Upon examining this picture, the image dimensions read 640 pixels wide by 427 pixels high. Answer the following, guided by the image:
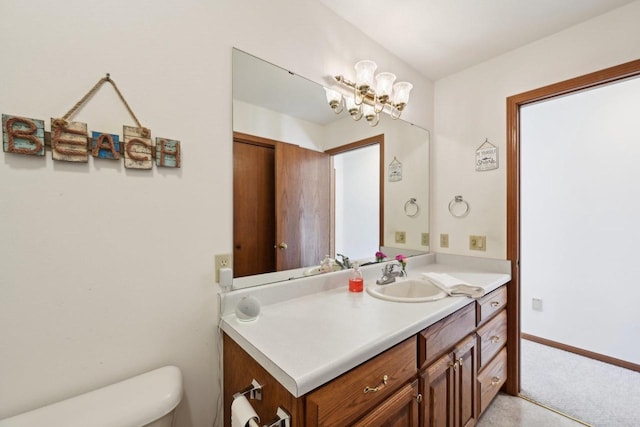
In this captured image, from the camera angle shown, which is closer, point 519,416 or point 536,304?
point 519,416

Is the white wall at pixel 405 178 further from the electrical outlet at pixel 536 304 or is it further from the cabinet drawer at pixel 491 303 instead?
the electrical outlet at pixel 536 304

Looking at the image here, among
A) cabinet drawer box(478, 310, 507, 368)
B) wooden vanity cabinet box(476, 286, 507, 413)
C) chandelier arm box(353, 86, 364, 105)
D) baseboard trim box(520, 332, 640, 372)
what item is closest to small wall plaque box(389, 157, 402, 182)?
chandelier arm box(353, 86, 364, 105)

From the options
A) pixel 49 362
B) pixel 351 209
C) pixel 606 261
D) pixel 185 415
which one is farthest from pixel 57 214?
pixel 606 261

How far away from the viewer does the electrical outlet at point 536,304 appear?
A: 2609 millimetres

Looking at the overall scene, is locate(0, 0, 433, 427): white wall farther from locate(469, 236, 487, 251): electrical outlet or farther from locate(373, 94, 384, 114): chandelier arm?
locate(469, 236, 487, 251): electrical outlet

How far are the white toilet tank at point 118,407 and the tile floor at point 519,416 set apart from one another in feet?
5.81

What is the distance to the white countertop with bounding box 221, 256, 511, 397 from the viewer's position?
29.3 inches

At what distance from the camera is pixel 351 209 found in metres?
1.74

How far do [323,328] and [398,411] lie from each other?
0.41 metres

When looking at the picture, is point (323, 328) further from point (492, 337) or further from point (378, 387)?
point (492, 337)

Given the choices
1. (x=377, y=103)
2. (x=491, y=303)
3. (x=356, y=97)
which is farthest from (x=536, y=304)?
(x=356, y=97)

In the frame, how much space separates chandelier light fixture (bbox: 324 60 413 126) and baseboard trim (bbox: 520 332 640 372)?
8.39ft

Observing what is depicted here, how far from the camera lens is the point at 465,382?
137 centimetres

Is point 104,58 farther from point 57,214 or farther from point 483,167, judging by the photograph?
point 483,167
